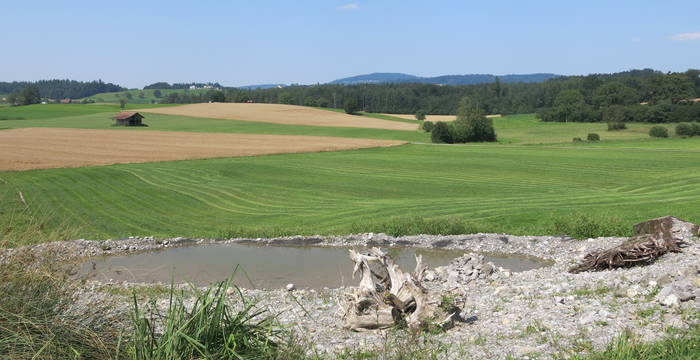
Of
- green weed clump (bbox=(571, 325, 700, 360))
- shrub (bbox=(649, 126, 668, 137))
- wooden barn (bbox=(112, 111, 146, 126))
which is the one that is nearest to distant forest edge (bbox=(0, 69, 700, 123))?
shrub (bbox=(649, 126, 668, 137))

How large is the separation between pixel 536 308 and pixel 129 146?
7399cm

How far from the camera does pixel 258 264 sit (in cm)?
2492

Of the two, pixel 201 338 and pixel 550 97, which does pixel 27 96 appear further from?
pixel 201 338

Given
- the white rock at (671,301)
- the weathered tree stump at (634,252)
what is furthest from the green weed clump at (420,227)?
the white rock at (671,301)

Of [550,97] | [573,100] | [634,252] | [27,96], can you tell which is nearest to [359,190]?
[634,252]

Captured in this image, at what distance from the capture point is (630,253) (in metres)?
18.7

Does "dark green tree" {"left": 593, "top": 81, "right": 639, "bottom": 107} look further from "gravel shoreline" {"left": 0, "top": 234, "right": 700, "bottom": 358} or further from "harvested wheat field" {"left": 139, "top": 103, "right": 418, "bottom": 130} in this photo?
"gravel shoreline" {"left": 0, "top": 234, "right": 700, "bottom": 358}

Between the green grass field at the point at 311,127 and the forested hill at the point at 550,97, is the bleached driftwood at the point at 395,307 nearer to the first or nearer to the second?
the green grass field at the point at 311,127

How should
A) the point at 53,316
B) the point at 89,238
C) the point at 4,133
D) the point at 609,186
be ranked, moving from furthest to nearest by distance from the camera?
the point at 4,133, the point at 609,186, the point at 89,238, the point at 53,316

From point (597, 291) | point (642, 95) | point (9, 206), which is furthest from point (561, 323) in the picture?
point (642, 95)

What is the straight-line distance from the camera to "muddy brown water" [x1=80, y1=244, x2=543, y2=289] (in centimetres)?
2220

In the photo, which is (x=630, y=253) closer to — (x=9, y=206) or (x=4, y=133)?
(x=9, y=206)

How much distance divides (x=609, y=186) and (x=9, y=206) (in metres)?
41.2

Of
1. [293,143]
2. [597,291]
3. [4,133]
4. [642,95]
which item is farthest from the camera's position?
[642,95]
